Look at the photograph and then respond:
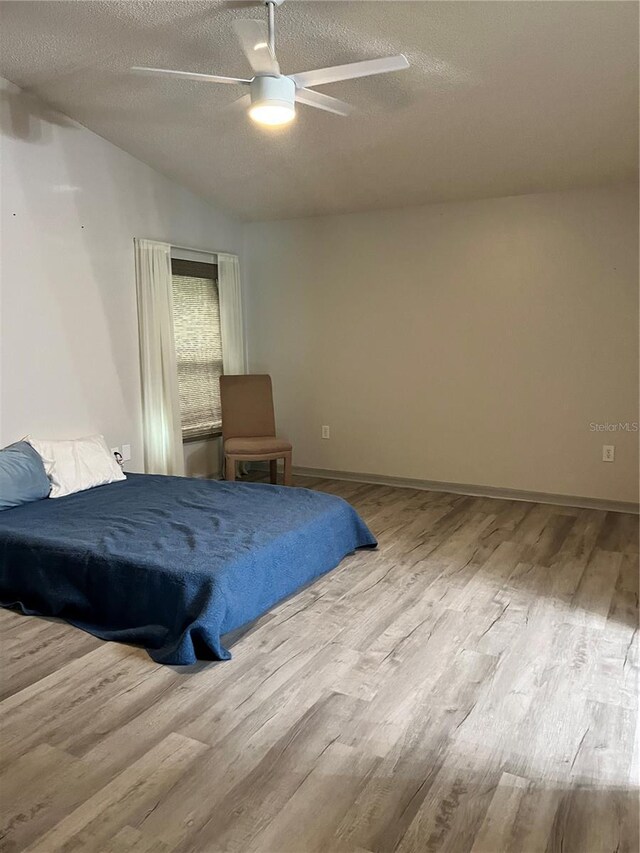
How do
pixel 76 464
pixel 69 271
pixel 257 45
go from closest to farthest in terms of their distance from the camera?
pixel 257 45, pixel 76 464, pixel 69 271

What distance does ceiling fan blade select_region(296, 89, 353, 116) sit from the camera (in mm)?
3117

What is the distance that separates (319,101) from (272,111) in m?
0.38

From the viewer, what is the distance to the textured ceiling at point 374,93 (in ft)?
10.1

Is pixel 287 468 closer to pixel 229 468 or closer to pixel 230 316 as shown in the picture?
pixel 229 468

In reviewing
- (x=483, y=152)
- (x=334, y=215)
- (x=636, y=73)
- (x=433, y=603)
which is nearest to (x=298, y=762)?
(x=433, y=603)

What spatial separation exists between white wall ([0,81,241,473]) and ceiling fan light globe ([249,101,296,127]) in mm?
1946

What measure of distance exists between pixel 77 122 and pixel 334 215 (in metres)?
2.17

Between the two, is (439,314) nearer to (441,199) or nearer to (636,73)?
(441,199)

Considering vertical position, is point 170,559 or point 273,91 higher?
point 273,91

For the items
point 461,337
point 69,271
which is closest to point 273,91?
point 69,271

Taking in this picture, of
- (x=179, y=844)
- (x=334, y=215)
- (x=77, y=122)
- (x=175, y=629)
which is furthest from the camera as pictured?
(x=334, y=215)

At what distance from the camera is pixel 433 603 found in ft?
10.8

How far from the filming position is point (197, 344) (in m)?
5.82
